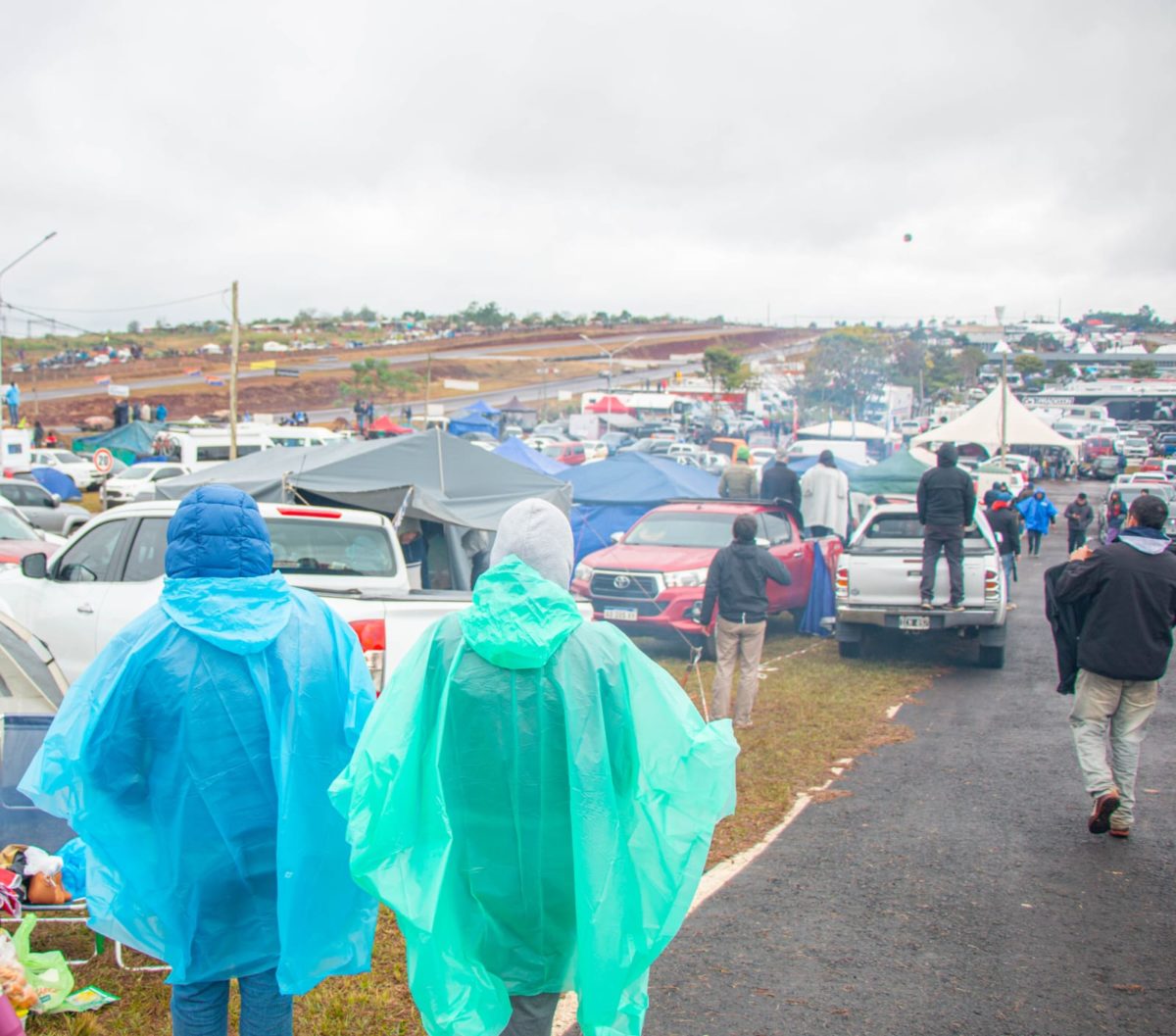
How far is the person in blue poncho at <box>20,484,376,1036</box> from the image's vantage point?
3.04 metres

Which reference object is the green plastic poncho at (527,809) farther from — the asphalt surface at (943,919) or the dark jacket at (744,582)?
the dark jacket at (744,582)

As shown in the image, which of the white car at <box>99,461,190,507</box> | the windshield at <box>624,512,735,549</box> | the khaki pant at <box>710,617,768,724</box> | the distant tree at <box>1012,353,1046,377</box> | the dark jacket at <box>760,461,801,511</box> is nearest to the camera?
the khaki pant at <box>710,617,768,724</box>

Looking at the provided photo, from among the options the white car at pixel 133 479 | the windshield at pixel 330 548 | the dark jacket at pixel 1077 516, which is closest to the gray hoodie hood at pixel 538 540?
the windshield at pixel 330 548

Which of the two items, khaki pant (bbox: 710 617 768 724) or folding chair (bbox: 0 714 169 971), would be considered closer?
folding chair (bbox: 0 714 169 971)

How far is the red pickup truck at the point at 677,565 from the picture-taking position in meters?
12.2

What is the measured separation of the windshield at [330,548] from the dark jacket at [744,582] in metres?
2.60

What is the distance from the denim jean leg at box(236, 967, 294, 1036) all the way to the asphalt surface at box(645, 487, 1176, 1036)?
4.83 feet

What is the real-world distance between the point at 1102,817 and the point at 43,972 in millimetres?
5334

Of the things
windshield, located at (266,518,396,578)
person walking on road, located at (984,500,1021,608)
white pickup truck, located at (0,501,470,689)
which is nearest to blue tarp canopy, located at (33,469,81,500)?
person walking on road, located at (984,500,1021,608)

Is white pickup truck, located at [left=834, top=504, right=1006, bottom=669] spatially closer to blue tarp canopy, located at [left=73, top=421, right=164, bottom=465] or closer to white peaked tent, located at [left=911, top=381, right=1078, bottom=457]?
white peaked tent, located at [left=911, top=381, right=1078, bottom=457]

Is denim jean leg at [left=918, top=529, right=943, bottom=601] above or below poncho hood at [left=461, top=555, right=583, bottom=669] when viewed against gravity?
below

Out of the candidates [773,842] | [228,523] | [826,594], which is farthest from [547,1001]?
[826,594]

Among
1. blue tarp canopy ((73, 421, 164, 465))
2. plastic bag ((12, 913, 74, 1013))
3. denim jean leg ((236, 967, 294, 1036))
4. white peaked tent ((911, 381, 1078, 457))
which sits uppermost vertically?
white peaked tent ((911, 381, 1078, 457))

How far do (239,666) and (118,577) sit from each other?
18.7 ft
